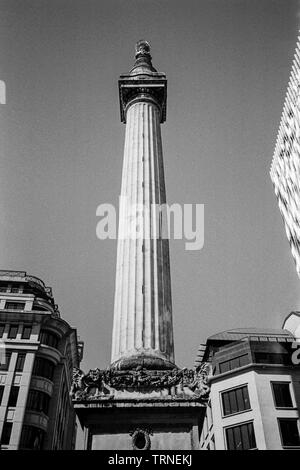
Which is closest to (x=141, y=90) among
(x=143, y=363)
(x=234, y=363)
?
(x=143, y=363)

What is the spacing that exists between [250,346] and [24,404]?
21.4m

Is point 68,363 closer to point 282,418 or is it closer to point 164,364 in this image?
point 282,418

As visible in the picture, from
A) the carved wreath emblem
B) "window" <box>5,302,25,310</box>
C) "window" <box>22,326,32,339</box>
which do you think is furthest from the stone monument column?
"window" <box>5,302,25,310</box>

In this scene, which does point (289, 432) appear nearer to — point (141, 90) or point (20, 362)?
point (20, 362)

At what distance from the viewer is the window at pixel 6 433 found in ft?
118

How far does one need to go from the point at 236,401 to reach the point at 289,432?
468 cm

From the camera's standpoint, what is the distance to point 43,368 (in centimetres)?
4269

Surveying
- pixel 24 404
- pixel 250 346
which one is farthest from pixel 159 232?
pixel 24 404

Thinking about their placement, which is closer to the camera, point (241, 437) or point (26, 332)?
point (241, 437)

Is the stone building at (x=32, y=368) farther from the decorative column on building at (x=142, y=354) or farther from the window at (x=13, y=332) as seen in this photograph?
the decorative column on building at (x=142, y=354)

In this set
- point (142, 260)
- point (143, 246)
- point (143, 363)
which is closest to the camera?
point (143, 363)

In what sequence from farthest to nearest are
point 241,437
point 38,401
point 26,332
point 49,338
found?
point 49,338, point 26,332, point 38,401, point 241,437

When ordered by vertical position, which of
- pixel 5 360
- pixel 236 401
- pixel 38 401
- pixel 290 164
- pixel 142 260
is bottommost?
pixel 236 401

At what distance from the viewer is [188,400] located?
16.2m
